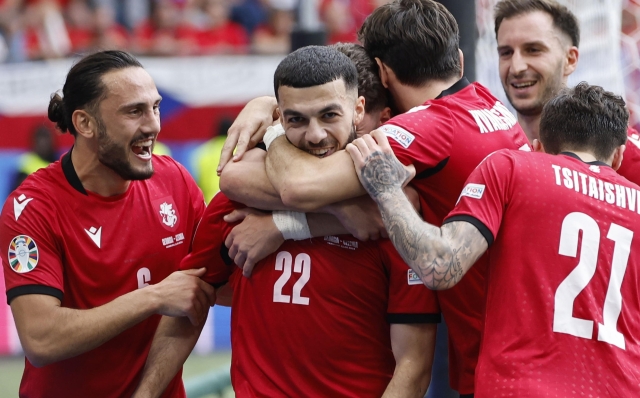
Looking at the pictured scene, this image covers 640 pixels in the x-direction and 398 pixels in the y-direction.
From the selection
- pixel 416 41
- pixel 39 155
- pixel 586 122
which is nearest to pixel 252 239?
pixel 416 41

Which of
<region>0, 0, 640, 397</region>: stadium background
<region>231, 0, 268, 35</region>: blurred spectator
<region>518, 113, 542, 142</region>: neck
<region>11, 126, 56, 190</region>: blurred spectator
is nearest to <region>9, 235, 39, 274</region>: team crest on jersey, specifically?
<region>518, 113, 542, 142</region>: neck

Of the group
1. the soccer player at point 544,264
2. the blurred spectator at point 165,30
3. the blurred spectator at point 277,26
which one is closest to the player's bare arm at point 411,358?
the soccer player at point 544,264

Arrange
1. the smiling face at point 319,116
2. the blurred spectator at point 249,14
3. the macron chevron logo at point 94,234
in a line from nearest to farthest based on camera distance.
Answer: the smiling face at point 319,116 → the macron chevron logo at point 94,234 → the blurred spectator at point 249,14

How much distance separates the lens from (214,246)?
12.5 ft

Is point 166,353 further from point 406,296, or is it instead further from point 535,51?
point 535,51

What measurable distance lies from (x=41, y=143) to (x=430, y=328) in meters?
8.22

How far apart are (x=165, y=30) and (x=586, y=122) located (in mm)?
10300

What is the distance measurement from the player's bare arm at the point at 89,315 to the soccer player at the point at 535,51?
2.23 meters

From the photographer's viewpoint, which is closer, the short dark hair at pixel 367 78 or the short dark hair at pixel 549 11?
the short dark hair at pixel 367 78

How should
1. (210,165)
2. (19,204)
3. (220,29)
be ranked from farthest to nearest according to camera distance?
(220,29) → (210,165) → (19,204)

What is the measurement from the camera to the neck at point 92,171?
13.6 feet

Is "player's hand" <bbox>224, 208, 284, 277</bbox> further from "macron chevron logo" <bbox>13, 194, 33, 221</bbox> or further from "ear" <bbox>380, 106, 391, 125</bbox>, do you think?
"macron chevron logo" <bbox>13, 194, 33, 221</bbox>

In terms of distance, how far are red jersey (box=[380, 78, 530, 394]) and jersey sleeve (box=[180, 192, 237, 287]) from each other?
839mm

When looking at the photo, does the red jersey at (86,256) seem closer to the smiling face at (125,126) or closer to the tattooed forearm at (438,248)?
the smiling face at (125,126)
